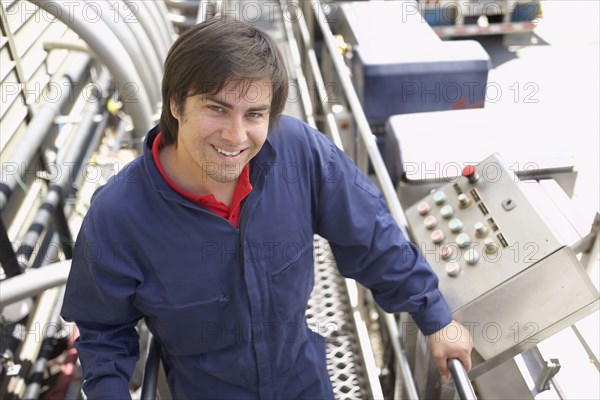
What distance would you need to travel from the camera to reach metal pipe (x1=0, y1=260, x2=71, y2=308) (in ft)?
5.64

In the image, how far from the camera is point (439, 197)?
213 cm

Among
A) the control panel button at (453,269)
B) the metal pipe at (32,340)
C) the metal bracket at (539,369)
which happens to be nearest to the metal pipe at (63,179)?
the metal pipe at (32,340)

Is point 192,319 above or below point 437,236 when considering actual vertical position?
above

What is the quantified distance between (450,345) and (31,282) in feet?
4.05

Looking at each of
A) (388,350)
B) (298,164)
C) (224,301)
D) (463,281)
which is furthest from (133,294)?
(388,350)

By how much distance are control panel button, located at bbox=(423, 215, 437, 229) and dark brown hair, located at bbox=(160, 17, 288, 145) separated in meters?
0.88

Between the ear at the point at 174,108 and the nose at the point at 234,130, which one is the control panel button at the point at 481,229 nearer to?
the nose at the point at 234,130

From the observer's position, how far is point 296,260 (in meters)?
1.66

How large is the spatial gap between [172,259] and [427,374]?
3.26 ft

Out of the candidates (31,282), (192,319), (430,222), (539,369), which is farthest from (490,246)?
(31,282)

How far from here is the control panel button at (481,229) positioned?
1929mm

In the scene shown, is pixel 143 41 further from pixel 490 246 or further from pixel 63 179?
pixel 490 246

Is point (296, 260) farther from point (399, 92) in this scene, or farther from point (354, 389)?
point (399, 92)

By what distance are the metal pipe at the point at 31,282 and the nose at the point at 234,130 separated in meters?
0.80
